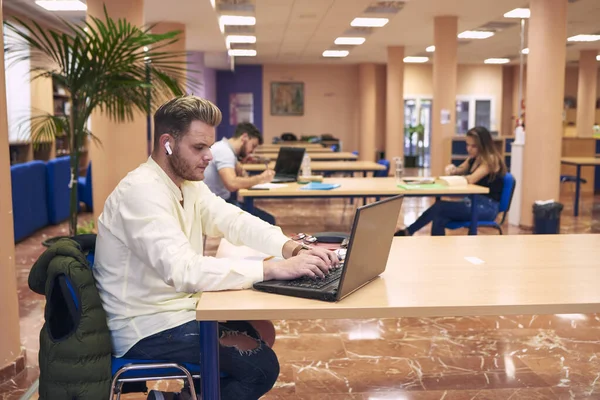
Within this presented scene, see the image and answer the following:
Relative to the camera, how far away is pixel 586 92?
16.2 meters

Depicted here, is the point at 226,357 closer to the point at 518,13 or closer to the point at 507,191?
the point at 507,191

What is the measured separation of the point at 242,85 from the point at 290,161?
1558cm

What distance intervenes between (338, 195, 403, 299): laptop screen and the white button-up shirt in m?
0.30

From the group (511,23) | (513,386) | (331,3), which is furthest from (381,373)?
(511,23)

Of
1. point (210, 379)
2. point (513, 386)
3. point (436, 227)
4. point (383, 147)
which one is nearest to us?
point (210, 379)

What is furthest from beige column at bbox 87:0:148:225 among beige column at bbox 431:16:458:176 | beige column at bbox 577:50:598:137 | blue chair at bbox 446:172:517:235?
beige column at bbox 577:50:598:137

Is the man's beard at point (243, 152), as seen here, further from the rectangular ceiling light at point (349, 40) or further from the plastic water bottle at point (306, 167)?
the rectangular ceiling light at point (349, 40)

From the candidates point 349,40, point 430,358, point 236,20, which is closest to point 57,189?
point 236,20

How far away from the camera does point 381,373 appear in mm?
3301

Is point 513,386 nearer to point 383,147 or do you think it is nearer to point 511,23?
point 511,23

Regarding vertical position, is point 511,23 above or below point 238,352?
above

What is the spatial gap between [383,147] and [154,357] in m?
19.1

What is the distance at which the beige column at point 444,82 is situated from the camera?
38.4ft

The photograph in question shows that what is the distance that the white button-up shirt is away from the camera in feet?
6.23
